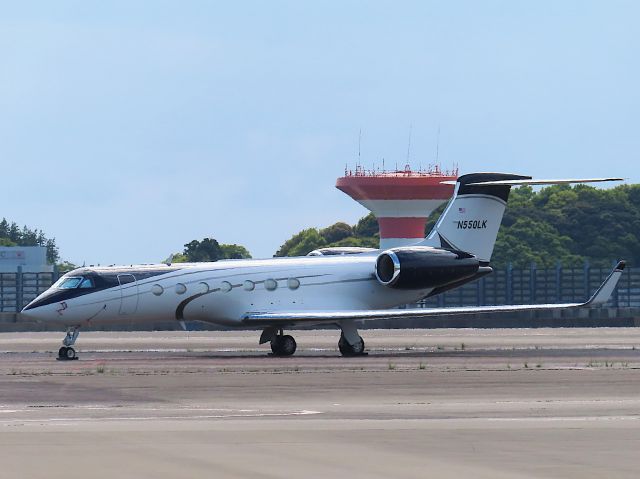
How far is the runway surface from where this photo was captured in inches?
629

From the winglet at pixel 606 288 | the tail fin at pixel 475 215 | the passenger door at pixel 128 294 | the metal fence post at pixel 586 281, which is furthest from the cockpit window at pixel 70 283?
the metal fence post at pixel 586 281

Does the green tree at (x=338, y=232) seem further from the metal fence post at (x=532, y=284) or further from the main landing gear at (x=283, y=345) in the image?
the main landing gear at (x=283, y=345)

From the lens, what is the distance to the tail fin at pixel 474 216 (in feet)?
153

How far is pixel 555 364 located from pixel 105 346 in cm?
1885

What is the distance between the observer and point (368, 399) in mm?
25203

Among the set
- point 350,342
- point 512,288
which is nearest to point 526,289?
point 512,288

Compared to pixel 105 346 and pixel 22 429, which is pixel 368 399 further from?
pixel 105 346

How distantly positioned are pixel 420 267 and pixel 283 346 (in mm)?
4842

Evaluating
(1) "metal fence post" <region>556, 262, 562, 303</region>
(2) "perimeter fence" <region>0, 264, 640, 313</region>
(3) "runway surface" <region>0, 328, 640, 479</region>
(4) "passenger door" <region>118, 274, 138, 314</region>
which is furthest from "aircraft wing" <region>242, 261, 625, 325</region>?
(1) "metal fence post" <region>556, 262, 562, 303</region>

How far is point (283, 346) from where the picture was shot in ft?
139

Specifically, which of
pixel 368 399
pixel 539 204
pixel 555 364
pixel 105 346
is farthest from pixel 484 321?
pixel 539 204

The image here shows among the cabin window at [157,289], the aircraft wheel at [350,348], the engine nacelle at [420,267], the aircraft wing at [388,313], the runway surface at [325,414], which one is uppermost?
the engine nacelle at [420,267]

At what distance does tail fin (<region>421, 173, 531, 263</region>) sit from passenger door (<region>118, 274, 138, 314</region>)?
9.44 meters

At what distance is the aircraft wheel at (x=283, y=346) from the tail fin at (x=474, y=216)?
6211 millimetres
